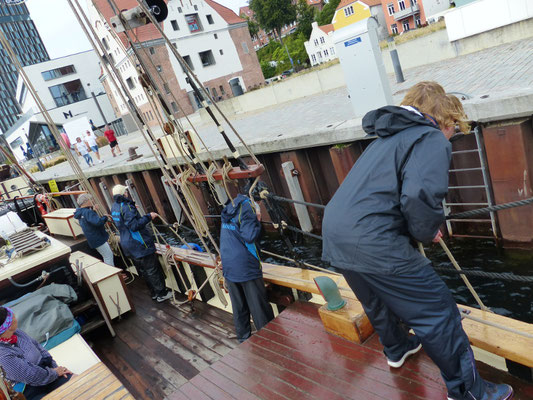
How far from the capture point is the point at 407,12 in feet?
147

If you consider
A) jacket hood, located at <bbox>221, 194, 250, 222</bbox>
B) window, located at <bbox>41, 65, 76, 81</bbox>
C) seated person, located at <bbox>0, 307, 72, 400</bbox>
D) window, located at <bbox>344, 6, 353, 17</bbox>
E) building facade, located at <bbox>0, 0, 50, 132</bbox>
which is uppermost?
building facade, located at <bbox>0, 0, 50, 132</bbox>

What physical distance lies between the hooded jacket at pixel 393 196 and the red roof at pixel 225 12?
149 feet

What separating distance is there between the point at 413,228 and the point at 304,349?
153 centimetres

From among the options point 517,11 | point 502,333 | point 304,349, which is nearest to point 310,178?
point 304,349

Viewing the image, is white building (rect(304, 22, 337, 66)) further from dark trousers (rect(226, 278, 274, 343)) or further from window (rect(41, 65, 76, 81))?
dark trousers (rect(226, 278, 274, 343))

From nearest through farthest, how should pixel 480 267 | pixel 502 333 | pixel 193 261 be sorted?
pixel 502 333 < pixel 193 261 < pixel 480 267

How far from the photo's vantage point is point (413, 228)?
1.80 meters

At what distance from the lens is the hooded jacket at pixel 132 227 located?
5500 millimetres

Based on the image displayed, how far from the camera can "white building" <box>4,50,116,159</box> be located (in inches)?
1726

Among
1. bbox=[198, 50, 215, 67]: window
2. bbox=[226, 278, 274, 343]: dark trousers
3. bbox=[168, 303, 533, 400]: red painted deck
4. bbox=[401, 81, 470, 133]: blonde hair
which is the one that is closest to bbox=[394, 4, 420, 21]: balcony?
bbox=[198, 50, 215, 67]: window

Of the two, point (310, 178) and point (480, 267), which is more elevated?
point (310, 178)

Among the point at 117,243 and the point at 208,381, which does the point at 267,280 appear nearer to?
the point at 208,381

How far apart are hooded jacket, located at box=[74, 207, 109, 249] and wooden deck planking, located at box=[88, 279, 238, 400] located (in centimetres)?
160

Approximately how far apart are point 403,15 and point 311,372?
4941 centimetres
